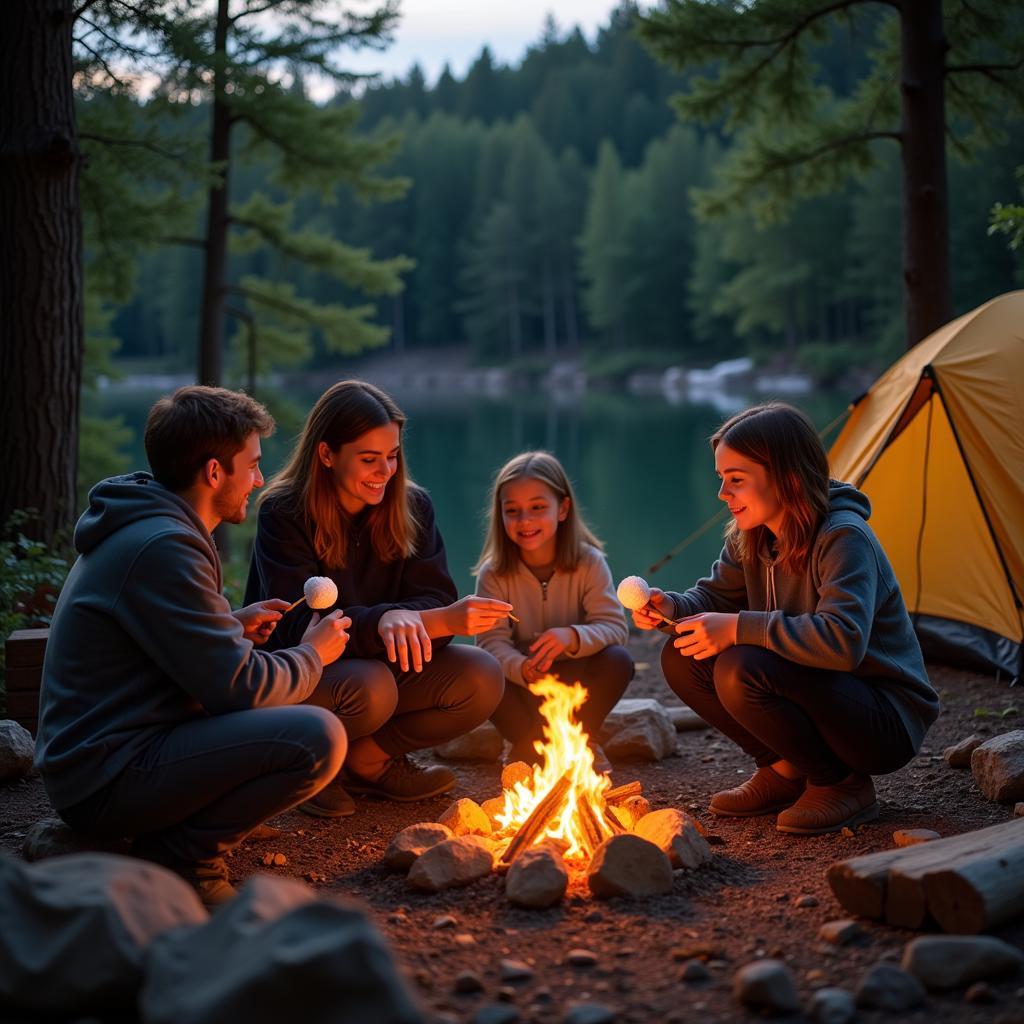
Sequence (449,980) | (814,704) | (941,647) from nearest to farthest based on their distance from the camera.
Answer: (449,980), (814,704), (941,647)

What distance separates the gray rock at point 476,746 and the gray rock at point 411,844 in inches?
52.6

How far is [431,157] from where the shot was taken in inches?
2196

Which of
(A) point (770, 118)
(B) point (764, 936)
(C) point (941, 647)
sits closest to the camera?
(B) point (764, 936)

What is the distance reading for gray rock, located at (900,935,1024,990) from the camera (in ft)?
7.70

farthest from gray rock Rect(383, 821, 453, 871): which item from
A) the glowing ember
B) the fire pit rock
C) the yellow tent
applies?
the yellow tent

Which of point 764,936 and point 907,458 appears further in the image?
point 907,458

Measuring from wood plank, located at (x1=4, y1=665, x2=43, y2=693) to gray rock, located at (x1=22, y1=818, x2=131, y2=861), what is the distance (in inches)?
51.7

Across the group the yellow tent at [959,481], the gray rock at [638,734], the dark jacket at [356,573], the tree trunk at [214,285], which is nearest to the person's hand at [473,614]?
the dark jacket at [356,573]

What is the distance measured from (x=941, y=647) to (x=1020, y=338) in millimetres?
1645

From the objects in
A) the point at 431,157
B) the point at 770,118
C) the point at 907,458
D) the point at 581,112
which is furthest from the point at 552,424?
the point at 581,112

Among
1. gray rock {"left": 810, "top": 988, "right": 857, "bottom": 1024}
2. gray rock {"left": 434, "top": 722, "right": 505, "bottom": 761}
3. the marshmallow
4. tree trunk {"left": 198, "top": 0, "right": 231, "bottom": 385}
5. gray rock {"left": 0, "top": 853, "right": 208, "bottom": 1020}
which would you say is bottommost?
gray rock {"left": 434, "top": 722, "right": 505, "bottom": 761}

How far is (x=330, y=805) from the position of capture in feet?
12.7

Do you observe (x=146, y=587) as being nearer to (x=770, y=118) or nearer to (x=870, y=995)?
(x=870, y=995)

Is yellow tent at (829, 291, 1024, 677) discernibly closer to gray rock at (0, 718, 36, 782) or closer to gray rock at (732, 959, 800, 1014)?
gray rock at (732, 959, 800, 1014)
